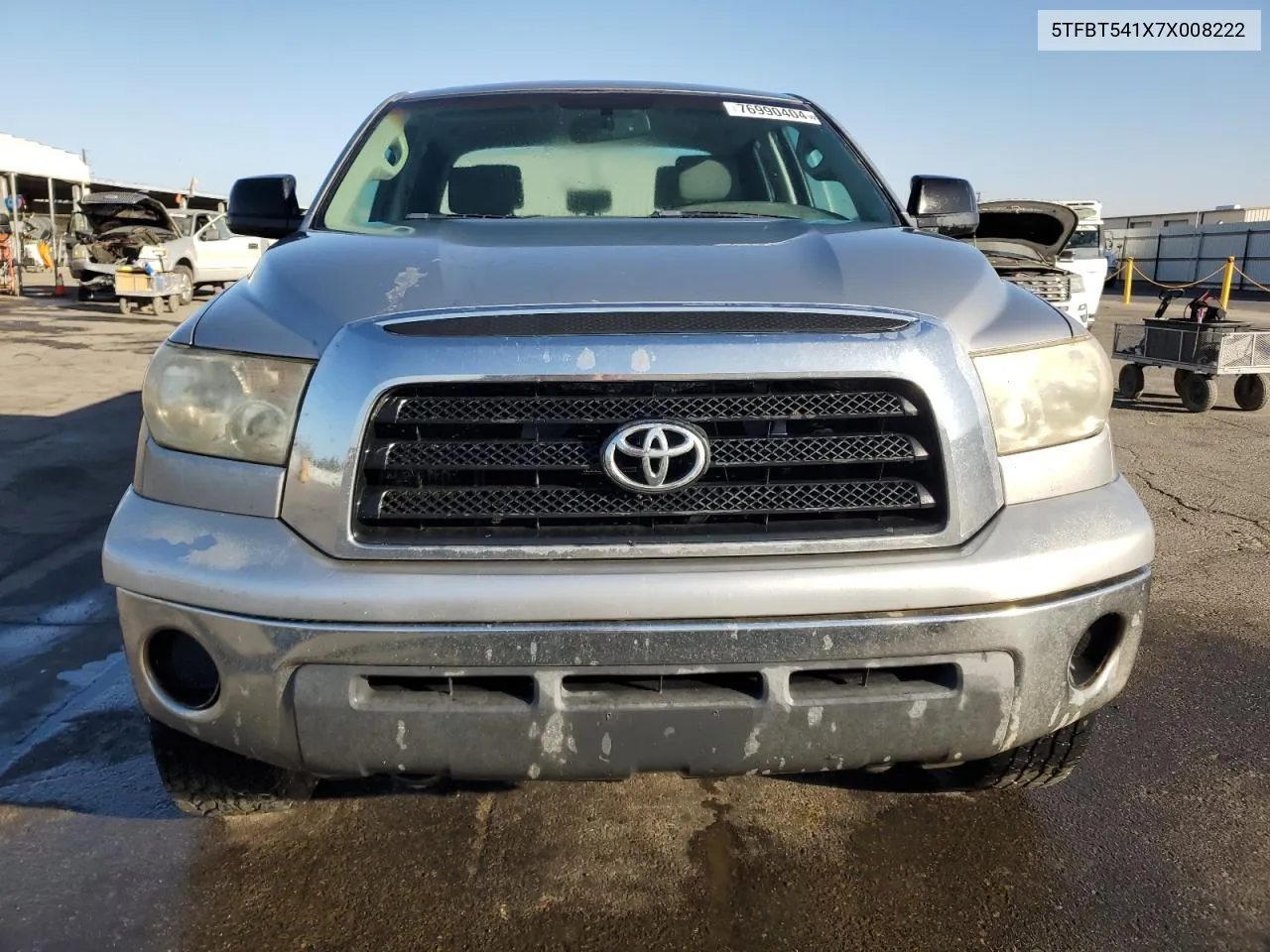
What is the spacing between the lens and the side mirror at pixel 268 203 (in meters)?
3.19

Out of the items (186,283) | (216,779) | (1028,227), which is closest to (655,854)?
(216,779)

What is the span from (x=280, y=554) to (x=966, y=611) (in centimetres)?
125

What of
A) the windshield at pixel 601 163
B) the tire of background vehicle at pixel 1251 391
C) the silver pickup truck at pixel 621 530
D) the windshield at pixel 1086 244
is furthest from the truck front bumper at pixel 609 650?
the windshield at pixel 1086 244

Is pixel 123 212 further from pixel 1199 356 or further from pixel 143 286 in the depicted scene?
pixel 1199 356

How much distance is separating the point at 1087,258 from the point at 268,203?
18037 mm

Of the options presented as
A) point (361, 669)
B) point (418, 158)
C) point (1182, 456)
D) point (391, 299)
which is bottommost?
point (1182, 456)

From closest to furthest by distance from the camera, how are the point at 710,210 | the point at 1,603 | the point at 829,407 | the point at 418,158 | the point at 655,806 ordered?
the point at 829,407
the point at 655,806
the point at 710,210
the point at 418,158
the point at 1,603

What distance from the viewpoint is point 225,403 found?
6.19 feet

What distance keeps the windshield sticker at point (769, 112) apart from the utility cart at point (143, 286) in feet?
55.4

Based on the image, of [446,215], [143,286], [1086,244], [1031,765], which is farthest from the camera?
[1086,244]

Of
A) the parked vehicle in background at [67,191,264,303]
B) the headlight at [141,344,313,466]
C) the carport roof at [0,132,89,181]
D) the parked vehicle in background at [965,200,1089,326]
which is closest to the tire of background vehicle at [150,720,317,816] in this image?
the headlight at [141,344,313,466]

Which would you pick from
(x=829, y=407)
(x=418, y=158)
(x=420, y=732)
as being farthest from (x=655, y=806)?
(x=418, y=158)

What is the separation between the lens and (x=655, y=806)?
2.53m

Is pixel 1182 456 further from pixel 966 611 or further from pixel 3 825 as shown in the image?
pixel 3 825
